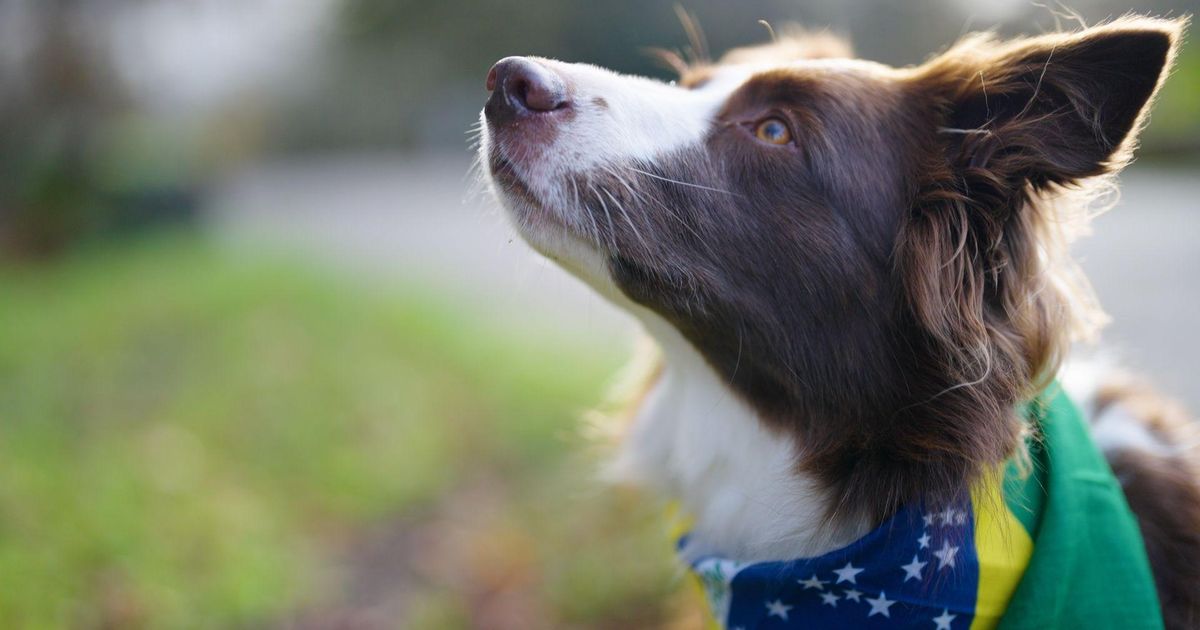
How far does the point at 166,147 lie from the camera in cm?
1291

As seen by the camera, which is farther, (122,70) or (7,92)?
(122,70)

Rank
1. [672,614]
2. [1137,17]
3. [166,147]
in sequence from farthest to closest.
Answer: [166,147], [672,614], [1137,17]

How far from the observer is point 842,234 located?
6.50ft

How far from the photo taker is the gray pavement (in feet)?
16.4

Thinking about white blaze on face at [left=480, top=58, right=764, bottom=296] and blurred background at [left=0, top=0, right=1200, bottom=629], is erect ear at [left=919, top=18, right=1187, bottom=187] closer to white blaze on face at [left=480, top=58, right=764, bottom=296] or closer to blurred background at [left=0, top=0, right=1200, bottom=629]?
blurred background at [left=0, top=0, right=1200, bottom=629]

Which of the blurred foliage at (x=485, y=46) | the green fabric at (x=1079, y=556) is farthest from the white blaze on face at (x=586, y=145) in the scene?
the blurred foliage at (x=485, y=46)

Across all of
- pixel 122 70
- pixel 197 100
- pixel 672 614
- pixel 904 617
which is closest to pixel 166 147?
pixel 197 100

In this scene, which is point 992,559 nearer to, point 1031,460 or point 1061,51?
Result: point 1031,460

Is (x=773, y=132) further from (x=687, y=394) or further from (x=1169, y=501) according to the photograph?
(x=1169, y=501)

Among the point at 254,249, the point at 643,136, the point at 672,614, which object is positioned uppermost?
the point at 254,249

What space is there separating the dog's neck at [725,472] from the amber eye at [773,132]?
20.4 inches

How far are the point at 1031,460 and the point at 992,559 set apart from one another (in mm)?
286

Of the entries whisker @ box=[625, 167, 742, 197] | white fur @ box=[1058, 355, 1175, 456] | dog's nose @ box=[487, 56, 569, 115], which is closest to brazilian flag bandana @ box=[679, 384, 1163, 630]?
white fur @ box=[1058, 355, 1175, 456]

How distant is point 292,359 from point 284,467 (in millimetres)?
1862
